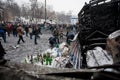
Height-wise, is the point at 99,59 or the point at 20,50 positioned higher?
the point at 99,59

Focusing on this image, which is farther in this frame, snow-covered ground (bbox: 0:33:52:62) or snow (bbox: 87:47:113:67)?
snow-covered ground (bbox: 0:33:52:62)

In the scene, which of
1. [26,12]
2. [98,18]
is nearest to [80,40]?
[98,18]

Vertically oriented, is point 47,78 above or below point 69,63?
above

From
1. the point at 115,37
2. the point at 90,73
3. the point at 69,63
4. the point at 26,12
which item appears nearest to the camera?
the point at 90,73

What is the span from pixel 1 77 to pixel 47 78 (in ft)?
1.61

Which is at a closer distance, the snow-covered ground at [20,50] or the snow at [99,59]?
the snow at [99,59]

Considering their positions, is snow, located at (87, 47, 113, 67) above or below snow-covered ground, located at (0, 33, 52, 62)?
above

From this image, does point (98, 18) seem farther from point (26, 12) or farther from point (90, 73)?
point (26, 12)

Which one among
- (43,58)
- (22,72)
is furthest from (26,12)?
(22,72)

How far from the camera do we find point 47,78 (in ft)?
7.38

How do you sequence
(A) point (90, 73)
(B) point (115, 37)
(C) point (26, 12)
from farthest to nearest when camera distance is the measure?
Answer: 1. (C) point (26, 12)
2. (B) point (115, 37)
3. (A) point (90, 73)

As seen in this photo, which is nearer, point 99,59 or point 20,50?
point 99,59

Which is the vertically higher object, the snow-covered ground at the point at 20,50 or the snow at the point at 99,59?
the snow at the point at 99,59

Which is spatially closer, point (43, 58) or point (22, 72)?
point (22, 72)
